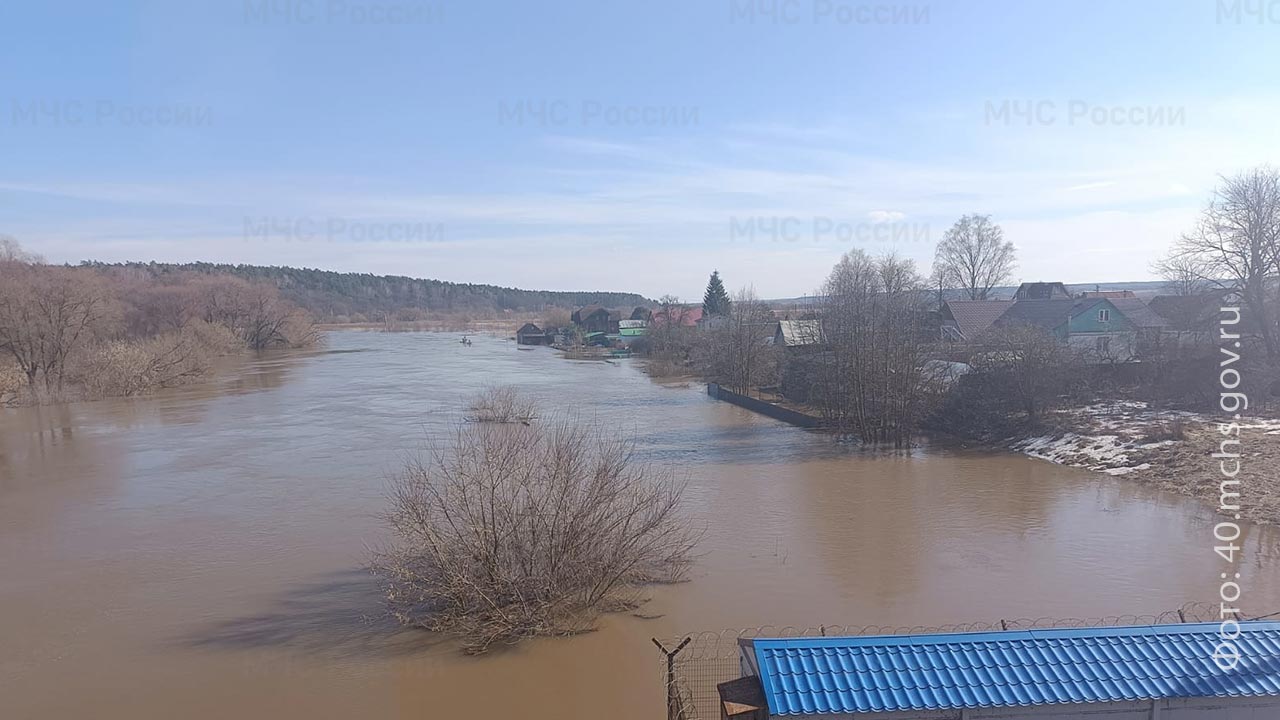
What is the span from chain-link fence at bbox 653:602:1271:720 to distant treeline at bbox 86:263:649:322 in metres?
111

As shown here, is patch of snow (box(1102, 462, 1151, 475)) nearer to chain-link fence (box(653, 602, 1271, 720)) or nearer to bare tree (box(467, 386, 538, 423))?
chain-link fence (box(653, 602, 1271, 720))

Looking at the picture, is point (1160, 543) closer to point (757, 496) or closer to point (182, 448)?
point (757, 496)

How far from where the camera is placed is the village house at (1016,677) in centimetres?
409

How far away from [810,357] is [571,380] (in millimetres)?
15617

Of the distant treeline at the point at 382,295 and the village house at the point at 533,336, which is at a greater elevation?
the distant treeline at the point at 382,295

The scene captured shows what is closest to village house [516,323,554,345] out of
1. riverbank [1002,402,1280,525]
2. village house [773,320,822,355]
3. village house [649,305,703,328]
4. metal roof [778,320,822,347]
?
village house [649,305,703,328]

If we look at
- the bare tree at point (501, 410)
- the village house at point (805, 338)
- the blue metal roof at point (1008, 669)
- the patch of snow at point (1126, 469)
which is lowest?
the patch of snow at point (1126, 469)

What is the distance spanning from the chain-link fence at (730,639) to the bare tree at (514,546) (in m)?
1.18

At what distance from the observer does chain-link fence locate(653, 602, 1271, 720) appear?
21.0 feet

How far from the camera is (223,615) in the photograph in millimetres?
9039

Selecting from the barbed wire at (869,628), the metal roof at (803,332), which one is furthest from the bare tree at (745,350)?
the barbed wire at (869,628)

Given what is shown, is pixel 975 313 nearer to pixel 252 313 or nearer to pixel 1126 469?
pixel 1126 469

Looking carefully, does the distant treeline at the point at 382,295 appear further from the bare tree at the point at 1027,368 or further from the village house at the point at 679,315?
the bare tree at the point at 1027,368

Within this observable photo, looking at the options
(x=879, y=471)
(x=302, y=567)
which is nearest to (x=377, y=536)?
(x=302, y=567)
